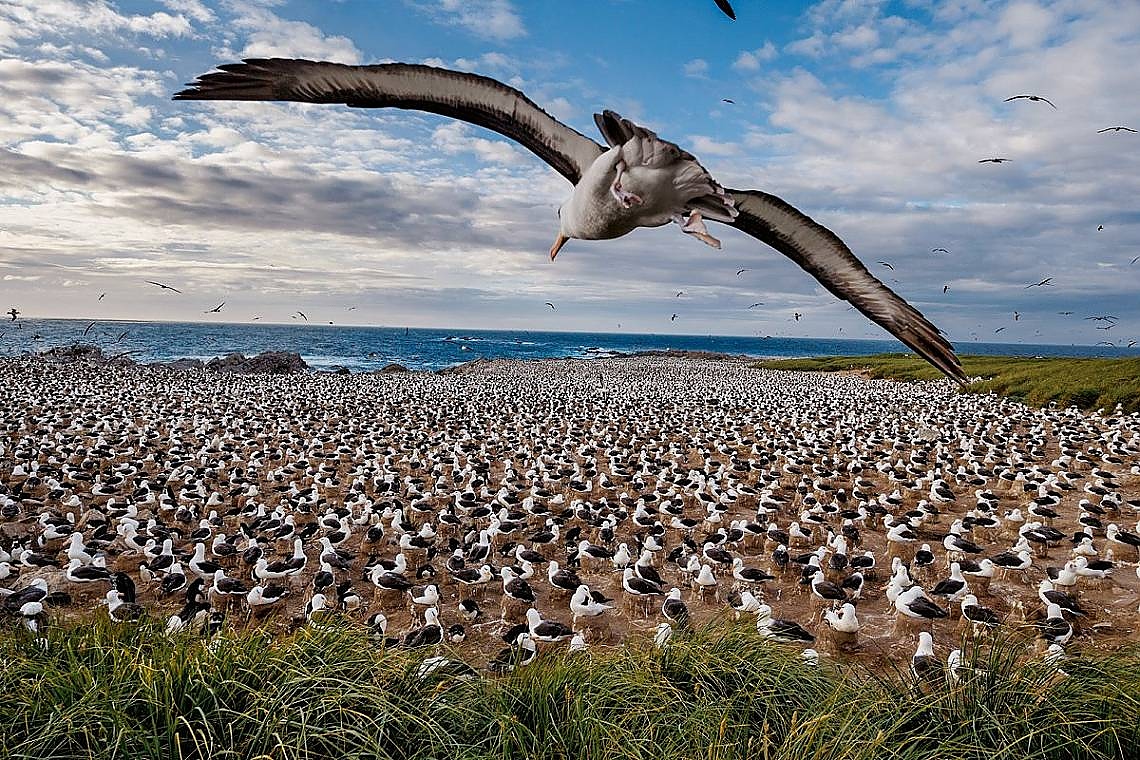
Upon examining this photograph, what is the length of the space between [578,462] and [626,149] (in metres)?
15.2

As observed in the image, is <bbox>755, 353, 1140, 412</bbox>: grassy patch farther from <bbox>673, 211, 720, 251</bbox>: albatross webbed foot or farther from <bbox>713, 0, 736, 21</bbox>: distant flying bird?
<bbox>713, 0, 736, 21</bbox>: distant flying bird

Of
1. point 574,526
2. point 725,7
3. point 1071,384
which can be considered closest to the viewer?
point 725,7

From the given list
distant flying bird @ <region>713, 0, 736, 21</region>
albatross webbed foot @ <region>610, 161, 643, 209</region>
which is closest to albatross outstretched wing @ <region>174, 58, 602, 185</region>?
albatross webbed foot @ <region>610, 161, 643, 209</region>

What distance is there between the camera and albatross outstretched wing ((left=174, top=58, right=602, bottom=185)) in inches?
128

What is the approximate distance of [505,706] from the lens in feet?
14.7

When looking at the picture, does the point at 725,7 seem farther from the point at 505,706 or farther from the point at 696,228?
Result: the point at 505,706

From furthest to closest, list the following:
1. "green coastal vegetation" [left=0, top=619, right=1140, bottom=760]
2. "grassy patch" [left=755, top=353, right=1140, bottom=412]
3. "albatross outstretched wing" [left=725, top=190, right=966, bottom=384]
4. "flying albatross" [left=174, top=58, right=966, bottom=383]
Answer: "grassy patch" [left=755, top=353, right=1140, bottom=412], "green coastal vegetation" [left=0, top=619, right=1140, bottom=760], "albatross outstretched wing" [left=725, top=190, right=966, bottom=384], "flying albatross" [left=174, top=58, right=966, bottom=383]

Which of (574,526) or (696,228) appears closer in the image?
(696,228)

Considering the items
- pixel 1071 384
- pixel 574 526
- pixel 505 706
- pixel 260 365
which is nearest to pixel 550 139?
pixel 505 706

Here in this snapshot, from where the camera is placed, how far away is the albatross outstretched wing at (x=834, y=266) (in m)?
3.38

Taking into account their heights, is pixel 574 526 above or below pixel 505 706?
below

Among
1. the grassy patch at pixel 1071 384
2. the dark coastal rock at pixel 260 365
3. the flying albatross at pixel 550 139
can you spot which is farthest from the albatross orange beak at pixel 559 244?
the dark coastal rock at pixel 260 365

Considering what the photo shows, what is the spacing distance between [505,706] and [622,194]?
3481 mm

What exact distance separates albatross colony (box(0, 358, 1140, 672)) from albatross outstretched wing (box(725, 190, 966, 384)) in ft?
11.2
